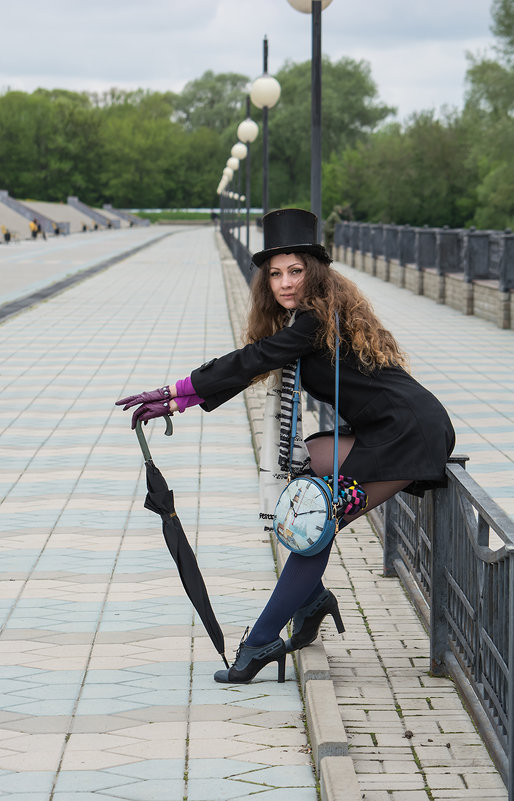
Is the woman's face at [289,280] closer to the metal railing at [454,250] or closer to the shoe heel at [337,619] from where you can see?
the shoe heel at [337,619]

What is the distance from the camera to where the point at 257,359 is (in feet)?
14.0

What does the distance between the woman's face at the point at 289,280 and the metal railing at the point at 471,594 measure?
2.64 feet

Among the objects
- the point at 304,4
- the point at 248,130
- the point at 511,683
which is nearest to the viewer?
the point at 511,683

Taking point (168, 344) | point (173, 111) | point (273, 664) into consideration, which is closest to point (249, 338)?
point (273, 664)

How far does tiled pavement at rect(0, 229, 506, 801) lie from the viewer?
370 cm

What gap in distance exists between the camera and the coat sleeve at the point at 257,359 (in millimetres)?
4250

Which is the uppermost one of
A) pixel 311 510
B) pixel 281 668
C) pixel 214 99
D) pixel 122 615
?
pixel 214 99

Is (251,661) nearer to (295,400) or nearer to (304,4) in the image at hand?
(295,400)

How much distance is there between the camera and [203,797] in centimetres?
354

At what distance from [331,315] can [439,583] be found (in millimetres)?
1083

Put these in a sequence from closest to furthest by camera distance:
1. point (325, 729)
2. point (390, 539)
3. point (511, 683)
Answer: point (511, 683) < point (325, 729) < point (390, 539)

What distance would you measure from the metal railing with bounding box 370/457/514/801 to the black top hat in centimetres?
91

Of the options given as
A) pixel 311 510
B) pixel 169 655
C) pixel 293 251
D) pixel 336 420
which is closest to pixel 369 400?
pixel 336 420

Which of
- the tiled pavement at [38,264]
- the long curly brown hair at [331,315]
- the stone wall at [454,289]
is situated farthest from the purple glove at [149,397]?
the tiled pavement at [38,264]
